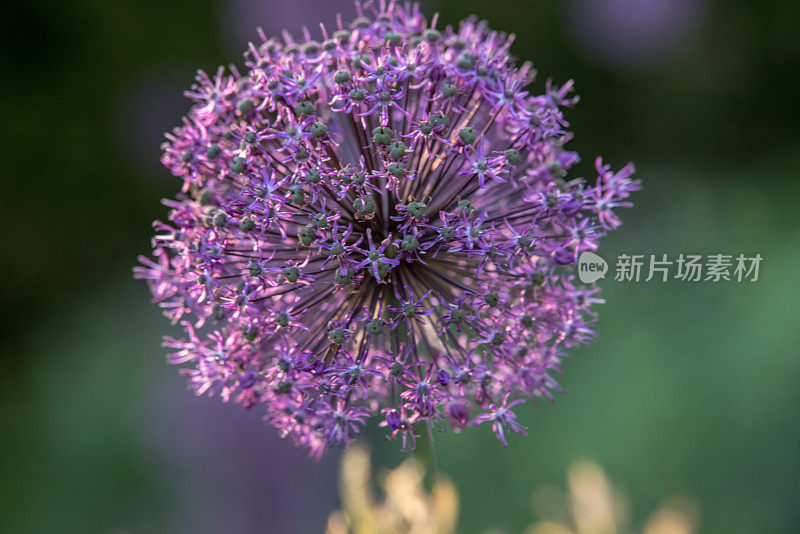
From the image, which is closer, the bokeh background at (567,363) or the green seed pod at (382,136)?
the green seed pod at (382,136)

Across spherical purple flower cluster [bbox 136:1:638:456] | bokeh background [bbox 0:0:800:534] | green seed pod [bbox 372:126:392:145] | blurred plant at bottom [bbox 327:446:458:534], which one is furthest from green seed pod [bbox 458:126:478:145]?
bokeh background [bbox 0:0:800:534]

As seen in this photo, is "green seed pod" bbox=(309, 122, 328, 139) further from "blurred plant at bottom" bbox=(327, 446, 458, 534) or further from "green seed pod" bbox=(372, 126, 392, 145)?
"blurred plant at bottom" bbox=(327, 446, 458, 534)

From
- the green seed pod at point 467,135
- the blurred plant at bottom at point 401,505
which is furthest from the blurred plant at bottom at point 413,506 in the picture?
the green seed pod at point 467,135

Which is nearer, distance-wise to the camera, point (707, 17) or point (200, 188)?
point (200, 188)

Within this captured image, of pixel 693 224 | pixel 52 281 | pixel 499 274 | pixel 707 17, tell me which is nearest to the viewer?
pixel 499 274

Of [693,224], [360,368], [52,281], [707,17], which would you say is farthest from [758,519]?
[52,281]

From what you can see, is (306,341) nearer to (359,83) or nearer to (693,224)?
(359,83)

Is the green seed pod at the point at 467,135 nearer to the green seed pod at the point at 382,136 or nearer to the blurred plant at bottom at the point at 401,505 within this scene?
the green seed pod at the point at 382,136
